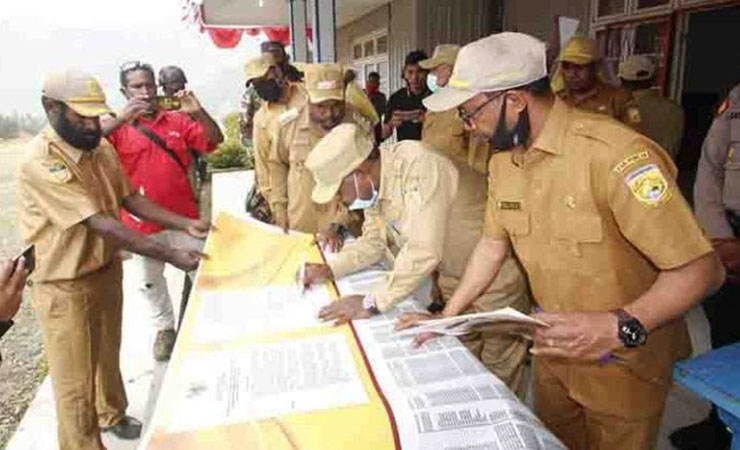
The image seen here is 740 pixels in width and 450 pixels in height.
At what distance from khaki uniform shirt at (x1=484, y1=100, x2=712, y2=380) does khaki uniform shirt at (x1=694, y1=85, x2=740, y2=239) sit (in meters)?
0.90

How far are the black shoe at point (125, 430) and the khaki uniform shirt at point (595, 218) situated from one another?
2.01m

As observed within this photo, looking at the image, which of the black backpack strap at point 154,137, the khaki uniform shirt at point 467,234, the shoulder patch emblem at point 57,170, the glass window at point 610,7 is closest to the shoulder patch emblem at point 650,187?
the khaki uniform shirt at point 467,234

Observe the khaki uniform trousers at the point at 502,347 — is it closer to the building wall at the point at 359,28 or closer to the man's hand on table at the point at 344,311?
the man's hand on table at the point at 344,311

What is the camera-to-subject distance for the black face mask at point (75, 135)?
2.07 m

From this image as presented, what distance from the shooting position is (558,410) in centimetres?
156

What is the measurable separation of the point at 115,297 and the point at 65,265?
35 centimetres

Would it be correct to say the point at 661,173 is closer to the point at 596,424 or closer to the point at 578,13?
the point at 596,424

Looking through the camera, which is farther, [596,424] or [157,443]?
[596,424]

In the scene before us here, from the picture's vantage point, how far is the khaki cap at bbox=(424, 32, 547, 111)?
4.05 feet

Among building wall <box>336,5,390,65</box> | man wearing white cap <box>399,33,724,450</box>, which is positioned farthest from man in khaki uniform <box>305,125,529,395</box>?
building wall <box>336,5,390,65</box>

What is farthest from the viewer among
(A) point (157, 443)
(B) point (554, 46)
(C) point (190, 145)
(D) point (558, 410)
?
(B) point (554, 46)

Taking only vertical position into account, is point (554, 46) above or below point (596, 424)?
above

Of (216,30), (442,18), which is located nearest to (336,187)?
(442,18)

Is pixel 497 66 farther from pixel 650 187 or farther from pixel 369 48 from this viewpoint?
pixel 369 48
